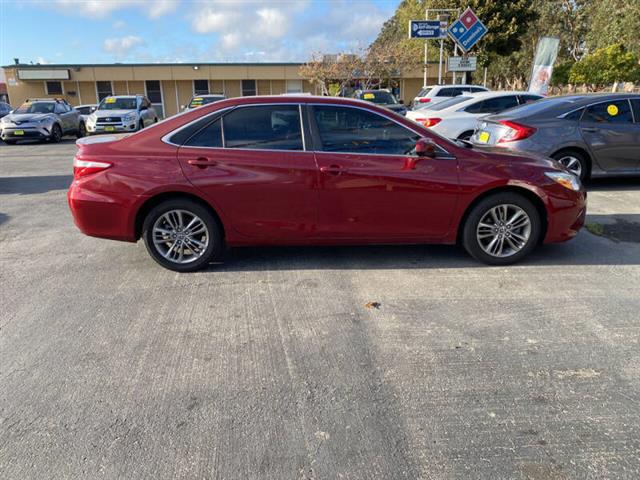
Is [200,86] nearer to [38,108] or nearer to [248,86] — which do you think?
[248,86]

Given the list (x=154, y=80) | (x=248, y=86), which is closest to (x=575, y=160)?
(x=248, y=86)

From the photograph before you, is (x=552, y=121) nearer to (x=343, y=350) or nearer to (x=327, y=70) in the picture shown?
(x=343, y=350)

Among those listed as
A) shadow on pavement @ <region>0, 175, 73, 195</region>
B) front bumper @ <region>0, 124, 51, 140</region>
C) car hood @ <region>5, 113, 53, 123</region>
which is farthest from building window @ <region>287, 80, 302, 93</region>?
shadow on pavement @ <region>0, 175, 73, 195</region>

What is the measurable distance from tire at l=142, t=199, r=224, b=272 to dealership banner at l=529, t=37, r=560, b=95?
18.3 m

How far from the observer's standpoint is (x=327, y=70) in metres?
36.2

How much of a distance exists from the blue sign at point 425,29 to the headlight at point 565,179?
75.0 feet

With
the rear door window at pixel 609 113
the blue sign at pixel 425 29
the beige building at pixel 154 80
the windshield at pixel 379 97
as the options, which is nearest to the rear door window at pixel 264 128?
the rear door window at pixel 609 113

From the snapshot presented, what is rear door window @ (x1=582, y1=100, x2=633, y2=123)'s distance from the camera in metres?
7.95

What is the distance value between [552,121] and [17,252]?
25.4 feet

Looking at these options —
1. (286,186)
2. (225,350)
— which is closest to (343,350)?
(225,350)

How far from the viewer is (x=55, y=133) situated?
18859mm

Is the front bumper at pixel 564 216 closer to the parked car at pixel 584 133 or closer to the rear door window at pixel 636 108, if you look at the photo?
the parked car at pixel 584 133

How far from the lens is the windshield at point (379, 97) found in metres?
19.8

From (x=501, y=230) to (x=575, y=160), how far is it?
4.09m
